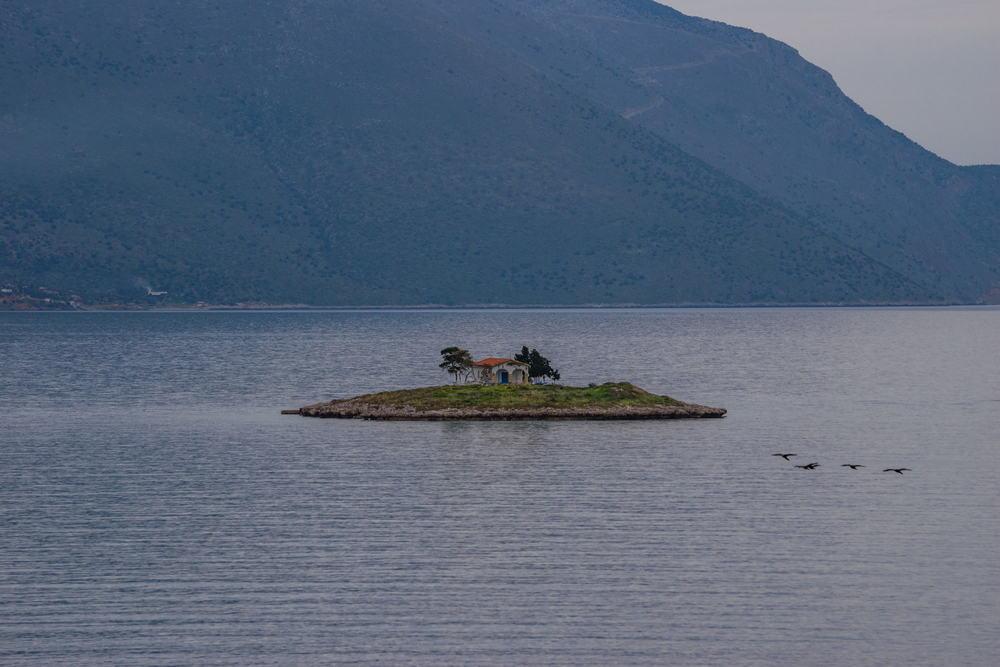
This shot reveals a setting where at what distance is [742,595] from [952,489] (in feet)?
80.0

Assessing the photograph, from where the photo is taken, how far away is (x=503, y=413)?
79.2m

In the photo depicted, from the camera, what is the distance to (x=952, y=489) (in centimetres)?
5472

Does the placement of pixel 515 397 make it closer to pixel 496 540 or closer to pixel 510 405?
pixel 510 405

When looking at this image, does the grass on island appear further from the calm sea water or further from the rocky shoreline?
the calm sea water

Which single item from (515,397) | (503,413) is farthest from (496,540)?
(515,397)

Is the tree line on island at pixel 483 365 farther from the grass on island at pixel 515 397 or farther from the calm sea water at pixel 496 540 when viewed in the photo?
the calm sea water at pixel 496 540

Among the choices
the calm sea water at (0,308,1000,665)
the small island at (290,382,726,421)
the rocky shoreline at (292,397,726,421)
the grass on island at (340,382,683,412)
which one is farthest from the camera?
the grass on island at (340,382,683,412)

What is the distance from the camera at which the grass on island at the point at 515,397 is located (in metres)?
80.5

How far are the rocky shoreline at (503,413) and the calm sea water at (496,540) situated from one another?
123 cm

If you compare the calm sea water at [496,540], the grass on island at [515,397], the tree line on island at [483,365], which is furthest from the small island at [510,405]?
the tree line on island at [483,365]

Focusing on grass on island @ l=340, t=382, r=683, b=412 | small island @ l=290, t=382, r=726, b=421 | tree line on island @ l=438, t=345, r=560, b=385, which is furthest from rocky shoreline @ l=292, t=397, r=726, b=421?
tree line on island @ l=438, t=345, r=560, b=385

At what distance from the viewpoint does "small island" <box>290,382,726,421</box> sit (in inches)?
3140

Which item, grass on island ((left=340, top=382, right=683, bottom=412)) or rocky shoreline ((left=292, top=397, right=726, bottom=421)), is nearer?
rocky shoreline ((left=292, top=397, right=726, bottom=421))

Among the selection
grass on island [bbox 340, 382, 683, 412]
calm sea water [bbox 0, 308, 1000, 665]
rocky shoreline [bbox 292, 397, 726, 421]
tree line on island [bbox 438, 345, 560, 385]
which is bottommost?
calm sea water [bbox 0, 308, 1000, 665]
